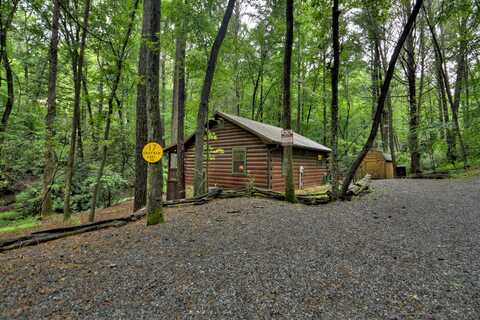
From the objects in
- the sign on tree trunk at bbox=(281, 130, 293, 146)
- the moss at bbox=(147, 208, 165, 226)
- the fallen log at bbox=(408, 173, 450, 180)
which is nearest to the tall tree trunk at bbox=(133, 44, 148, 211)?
the moss at bbox=(147, 208, 165, 226)

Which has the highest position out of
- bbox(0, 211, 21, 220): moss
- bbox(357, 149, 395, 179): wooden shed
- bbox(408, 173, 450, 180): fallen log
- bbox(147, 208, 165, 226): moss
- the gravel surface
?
bbox(357, 149, 395, 179): wooden shed

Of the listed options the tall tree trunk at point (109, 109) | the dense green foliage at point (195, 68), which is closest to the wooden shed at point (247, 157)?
the dense green foliage at point (195, 68)

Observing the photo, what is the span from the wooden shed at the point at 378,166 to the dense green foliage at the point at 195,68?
94.8 inches

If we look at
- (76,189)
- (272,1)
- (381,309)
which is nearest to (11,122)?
(76,189)

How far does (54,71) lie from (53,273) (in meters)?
8.19

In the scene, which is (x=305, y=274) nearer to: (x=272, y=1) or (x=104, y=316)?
(x=104, y=316)

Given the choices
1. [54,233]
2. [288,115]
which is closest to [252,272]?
[54,233]

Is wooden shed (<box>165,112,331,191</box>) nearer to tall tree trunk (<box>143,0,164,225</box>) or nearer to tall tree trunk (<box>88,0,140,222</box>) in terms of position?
tall tree trunk (<box>88,0,140,222</box>)

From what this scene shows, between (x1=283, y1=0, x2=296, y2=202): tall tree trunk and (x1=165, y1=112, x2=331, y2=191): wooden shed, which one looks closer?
(x1=283, y1=0, x2=296, y2=202): tall tree trunk

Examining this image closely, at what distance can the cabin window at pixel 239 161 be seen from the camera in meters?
11.2

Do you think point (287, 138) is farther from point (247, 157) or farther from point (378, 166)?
point (378, 166)

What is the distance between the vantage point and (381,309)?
1927 mm

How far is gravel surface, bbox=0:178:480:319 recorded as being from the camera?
1949 millimetres

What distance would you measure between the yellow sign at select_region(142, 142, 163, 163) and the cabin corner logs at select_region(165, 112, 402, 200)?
4.56m
